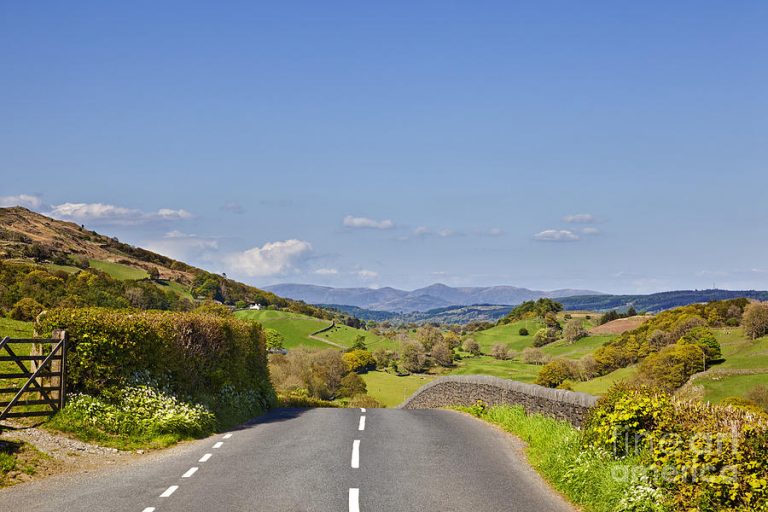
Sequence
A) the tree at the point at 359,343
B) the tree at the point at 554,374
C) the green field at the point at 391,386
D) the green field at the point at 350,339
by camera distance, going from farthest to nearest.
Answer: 1. the green field at the point at 350,339
2. the tree at the point at 359,343
3. the tree at the point at 554,374
4. the green field at the point at 391,386

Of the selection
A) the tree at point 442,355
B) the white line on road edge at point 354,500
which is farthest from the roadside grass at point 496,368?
the white line on road edge at point 354,500

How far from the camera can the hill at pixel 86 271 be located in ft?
230

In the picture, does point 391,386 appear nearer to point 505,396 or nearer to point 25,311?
point 25,311

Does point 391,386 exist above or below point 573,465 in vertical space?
below

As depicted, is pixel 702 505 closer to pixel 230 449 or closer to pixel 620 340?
pixel 230 449

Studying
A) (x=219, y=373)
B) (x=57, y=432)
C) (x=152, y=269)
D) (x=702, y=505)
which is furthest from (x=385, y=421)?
(x=152, y=269)

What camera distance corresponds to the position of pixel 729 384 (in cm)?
11050

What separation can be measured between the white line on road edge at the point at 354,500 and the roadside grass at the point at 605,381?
109 m

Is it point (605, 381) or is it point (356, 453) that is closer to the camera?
point (356, 453)

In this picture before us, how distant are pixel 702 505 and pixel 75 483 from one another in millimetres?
10954

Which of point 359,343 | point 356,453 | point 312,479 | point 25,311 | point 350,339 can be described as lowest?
point 359,343

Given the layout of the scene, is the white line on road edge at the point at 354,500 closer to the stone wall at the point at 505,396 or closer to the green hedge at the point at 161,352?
the stone wall at the point at 505,396

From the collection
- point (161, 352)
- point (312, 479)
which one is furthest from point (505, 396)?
point (312, 479)

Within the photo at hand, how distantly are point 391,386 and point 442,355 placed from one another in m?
55.4
